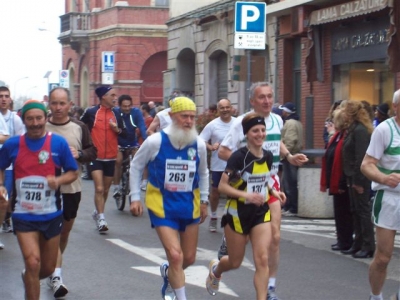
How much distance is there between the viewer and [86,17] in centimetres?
5303

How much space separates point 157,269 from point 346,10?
12.2 meters

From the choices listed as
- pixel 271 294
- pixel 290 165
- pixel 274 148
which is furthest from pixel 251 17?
pixel 271 294

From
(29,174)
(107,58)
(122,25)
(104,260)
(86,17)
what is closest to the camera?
(29,174)

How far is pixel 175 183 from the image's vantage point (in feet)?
26.9

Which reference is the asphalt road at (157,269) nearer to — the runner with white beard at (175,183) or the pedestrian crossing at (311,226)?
the pedestrian crossing at (311,226)

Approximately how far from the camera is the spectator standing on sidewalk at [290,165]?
17.1 m

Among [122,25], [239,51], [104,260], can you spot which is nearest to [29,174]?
[104,260]

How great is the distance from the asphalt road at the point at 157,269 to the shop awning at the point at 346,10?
689 centimetres

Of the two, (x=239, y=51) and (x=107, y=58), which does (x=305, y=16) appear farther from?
(x=107, y=58)

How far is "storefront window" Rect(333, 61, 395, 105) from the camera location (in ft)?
70.2

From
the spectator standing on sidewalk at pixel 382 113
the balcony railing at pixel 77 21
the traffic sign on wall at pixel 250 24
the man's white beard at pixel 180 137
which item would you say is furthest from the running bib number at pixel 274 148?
the balcony railing at pixel 77 21

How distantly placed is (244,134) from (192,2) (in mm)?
27658

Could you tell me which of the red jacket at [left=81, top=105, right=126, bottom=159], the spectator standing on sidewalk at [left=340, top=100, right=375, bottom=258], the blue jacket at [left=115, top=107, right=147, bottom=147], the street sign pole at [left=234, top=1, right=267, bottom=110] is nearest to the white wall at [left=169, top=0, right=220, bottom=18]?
the street sign pole at [left=234, top=1, right=267, bottom=110]

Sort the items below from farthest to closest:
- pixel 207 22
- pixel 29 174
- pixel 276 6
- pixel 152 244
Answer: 1. pixel 207 22
2. pixel 276 6
3. pixel 152 244
4. pixel 29 174
